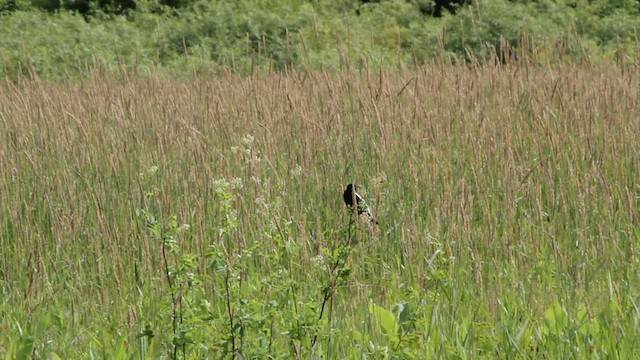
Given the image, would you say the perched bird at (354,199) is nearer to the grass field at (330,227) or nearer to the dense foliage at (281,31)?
the grass field at (330,227)

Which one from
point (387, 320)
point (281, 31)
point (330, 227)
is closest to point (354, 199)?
point (387, 320)

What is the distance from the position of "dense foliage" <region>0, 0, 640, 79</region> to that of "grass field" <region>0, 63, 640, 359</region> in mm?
4038

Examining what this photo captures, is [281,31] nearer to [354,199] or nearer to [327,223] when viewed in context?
[327,223]

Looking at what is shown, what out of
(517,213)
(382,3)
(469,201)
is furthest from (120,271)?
(382,3)

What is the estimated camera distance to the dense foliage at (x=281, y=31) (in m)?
9.64

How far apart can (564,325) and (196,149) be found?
1.94 meters

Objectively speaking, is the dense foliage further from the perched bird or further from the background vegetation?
the perched bird

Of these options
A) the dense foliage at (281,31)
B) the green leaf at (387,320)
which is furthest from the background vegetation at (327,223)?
the dense foliage at (281,31)

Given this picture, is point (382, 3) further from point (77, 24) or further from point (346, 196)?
point (346, 196)

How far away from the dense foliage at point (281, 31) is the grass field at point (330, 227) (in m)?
4.04

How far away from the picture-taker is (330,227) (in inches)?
143

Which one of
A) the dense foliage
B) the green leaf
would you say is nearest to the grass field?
the green leaf

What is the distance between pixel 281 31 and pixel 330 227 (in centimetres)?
709

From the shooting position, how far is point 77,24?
12.0 meters
